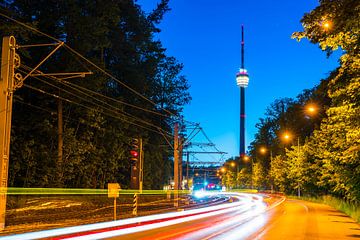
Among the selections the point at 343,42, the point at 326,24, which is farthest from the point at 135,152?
the point at 326,24

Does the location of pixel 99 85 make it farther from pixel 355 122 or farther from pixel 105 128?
pixel 355 122

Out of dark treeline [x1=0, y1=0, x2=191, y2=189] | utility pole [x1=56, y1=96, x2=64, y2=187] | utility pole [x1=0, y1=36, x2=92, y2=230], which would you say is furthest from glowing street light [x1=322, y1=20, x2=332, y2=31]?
utility pole [x1=56, y1=96, x2=64, y2=187]

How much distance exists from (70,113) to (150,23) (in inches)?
1036

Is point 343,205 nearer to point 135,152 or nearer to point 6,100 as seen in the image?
point 135,152

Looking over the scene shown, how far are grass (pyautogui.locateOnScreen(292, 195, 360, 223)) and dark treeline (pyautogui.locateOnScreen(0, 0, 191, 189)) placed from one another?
70.1 ft

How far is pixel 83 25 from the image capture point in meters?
46.5

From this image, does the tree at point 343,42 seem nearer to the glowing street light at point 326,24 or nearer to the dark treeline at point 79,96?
the glowing street light at point 326,24

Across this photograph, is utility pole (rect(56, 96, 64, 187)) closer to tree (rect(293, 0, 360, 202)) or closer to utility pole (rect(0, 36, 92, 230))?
utility pole (rect(0, 36, 92, 230))

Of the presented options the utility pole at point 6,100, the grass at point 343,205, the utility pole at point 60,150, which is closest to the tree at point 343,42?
the grass at point 343,205

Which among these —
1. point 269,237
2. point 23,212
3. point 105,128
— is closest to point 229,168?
point 105,128

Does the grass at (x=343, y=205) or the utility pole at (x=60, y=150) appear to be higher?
the utility pole at (x=60, y=150)

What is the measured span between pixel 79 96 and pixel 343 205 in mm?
25996

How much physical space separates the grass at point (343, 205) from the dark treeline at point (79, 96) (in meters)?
21.4

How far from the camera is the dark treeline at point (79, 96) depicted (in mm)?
42031
